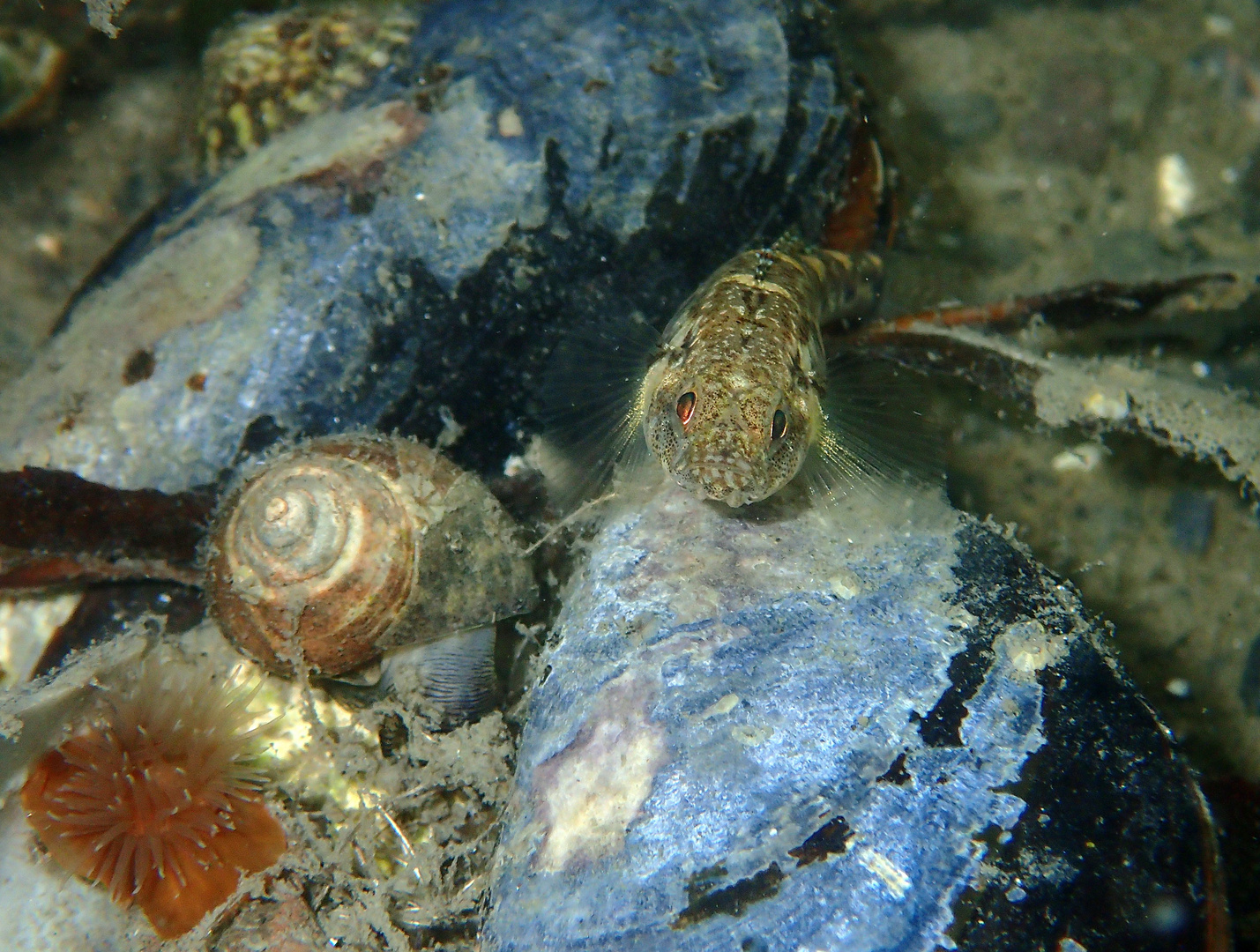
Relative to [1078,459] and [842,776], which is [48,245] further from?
[1078,459]

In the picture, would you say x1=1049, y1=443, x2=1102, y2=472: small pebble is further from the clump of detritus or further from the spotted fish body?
the clump of detritus

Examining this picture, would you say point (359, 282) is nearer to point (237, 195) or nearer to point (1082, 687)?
point (237, 195)

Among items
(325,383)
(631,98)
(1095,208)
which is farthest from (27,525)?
(1095,208)

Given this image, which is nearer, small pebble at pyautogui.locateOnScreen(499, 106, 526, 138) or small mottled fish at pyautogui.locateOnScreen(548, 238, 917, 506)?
small mottled fish at pyautogui.locateOnScreen(548, 238, 917, 506)

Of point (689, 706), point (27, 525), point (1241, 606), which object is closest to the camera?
point (689, 706)

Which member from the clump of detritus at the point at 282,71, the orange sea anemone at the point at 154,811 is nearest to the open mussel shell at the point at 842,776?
the orange sea anemone at the point at 154,811

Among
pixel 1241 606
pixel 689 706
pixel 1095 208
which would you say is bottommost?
pixel 1241 606

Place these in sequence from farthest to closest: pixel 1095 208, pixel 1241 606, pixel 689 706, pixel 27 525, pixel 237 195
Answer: pixel 1095 208
pixel 1241 606
pixel 237 195
pixel 27 525
pixel 689 706

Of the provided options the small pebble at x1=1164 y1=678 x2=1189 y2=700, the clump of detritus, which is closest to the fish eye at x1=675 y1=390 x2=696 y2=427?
the clump of detritus
